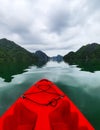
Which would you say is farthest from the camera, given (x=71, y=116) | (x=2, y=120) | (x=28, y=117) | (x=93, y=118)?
(x=93, y=118)

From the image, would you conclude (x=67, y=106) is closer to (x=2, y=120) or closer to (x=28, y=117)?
(x=28, y=117)

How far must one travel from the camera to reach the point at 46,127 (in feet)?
17.4

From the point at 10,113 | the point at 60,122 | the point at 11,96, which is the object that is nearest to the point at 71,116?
the point at 60,122

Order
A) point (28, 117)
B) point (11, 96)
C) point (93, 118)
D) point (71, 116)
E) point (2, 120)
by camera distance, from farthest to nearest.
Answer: point (11, 96), point (93, 118), point (28, 117), point (71, 116), point (2, 120)

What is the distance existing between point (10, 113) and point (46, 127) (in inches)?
81.0

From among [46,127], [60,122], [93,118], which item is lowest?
[93,118]

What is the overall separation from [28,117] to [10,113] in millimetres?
922

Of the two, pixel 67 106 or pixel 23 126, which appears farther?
pixel 67 106

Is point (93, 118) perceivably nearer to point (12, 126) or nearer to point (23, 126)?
point (23, 126)

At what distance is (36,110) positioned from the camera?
7.00 meters

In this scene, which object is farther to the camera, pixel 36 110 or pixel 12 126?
pixel 36 110

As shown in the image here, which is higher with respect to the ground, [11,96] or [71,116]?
[71,116]

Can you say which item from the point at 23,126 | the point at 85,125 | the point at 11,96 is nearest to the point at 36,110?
the point at 23,126

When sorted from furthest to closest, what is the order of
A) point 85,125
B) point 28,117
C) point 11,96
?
point 11,96 < point 28,117 < point 85,125
